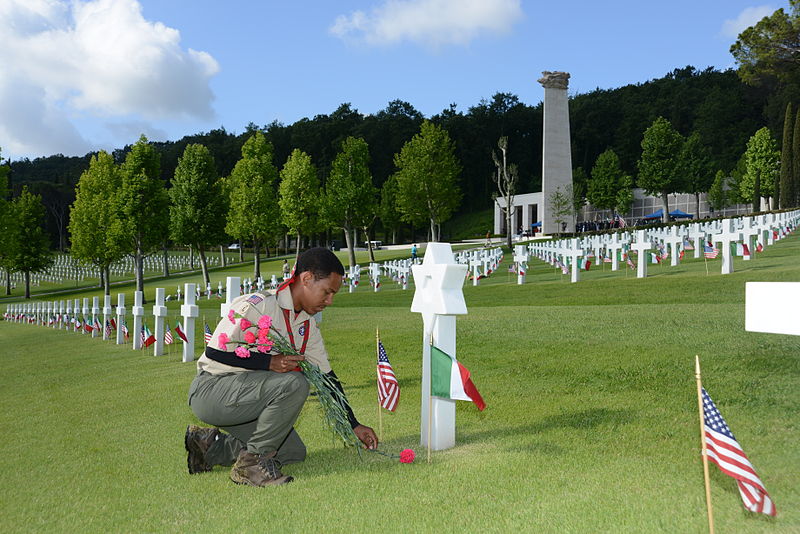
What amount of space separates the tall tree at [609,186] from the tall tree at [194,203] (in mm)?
47576

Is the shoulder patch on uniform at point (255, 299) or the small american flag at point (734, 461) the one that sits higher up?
the shoulder patch on uniform at point (255, 299)

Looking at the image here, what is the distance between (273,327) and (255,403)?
1.56ft

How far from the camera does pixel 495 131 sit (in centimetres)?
10350

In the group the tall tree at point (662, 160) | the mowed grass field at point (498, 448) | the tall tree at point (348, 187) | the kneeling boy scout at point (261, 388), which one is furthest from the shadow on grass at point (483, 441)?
the tall tree at point (662, 160)

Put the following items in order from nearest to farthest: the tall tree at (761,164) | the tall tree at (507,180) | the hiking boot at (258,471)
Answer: the hiking boot at (258,471) < the tall tree at (507,180) < the tall tree at (761,164)

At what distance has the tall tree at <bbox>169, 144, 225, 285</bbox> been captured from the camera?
42844 millimetres

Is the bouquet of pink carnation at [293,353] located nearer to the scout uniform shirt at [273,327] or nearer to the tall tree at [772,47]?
the scout uniform shirt at [273,327]

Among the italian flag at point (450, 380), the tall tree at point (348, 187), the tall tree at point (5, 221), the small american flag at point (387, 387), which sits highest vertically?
the tall tree at point (348, 187)

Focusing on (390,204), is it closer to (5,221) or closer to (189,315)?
(5,221)

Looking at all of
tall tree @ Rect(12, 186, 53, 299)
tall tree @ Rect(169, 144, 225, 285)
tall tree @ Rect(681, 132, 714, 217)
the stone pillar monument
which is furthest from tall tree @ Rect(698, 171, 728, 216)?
tall tree @ Rect(12, 186, 53, 299)

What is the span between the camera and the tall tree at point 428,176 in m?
52.9

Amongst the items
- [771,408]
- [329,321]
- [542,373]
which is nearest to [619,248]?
[329,321]

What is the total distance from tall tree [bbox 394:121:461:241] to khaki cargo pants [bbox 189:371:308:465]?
48.8 m

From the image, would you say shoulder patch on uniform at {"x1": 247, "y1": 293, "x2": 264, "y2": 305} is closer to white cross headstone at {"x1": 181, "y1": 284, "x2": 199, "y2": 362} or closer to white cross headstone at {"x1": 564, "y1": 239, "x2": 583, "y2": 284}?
white cross headstone at {"x1": 181, "y1": 284, "x2": 199, "y2": 362}
